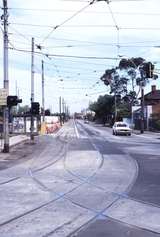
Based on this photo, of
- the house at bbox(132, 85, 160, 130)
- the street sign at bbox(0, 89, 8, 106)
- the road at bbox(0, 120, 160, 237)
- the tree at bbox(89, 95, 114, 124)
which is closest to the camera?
the road at bbox(0, 120, 160, 237)

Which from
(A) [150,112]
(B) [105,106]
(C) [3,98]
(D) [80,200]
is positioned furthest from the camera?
(B) [105,106]

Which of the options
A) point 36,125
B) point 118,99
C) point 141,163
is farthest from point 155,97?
point 141,163

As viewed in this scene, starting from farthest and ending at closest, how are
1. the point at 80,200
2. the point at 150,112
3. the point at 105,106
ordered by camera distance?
the point at 105,106, the point at 150,112, the point at 80,200

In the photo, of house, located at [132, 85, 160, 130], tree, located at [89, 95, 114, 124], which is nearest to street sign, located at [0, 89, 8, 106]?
house, located at [132, 85, 160, 130]

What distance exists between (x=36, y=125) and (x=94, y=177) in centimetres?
6136

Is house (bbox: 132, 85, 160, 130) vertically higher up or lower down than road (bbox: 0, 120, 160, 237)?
higher up

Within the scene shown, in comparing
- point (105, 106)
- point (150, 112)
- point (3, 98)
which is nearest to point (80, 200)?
point (3, 98)

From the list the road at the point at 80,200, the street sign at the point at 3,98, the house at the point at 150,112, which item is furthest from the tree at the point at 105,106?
the road at the point at 80,200

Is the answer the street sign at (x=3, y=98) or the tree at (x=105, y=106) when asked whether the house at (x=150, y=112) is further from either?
the street sign at (x=3, y=98)

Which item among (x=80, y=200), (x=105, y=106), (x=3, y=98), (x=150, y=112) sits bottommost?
(x=80, y=200)

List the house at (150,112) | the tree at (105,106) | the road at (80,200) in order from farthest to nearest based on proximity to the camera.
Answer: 1. the tree at (105,106)
2. the house at (150,112)
3. the road at (80,200)

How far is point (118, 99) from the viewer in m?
130

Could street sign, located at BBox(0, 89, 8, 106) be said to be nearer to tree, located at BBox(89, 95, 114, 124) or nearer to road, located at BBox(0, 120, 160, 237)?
road, located at BBox(0, 120, 160, 237)

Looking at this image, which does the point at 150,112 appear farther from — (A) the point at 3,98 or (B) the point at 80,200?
(B) the point at 80,200
